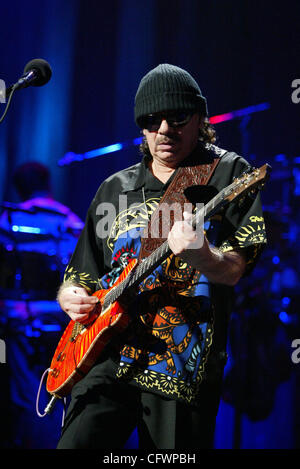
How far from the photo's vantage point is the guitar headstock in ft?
5.05

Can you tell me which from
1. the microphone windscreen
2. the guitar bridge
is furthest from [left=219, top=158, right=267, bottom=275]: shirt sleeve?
the microphone windscreen

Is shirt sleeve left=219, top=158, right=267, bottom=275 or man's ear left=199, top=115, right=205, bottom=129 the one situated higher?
man's ear left=199, top=115, right=205, bottom=129

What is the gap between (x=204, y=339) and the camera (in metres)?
1.59

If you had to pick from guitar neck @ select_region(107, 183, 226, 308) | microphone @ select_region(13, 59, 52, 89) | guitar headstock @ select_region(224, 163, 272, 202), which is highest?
microphone @ select_region(13, 59, 52, 89)

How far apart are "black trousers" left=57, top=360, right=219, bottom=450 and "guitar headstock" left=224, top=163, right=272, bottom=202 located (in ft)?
2.23

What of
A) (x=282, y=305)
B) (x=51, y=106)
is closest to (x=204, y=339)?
(x=282, y=305)

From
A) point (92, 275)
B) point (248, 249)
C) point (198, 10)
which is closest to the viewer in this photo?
point (248, 249)

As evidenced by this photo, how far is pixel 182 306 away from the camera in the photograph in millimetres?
1631

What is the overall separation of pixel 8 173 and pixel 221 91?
1.85 meters

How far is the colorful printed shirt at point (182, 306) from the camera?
1582 mm

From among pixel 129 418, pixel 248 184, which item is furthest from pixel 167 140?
pixel 129 418

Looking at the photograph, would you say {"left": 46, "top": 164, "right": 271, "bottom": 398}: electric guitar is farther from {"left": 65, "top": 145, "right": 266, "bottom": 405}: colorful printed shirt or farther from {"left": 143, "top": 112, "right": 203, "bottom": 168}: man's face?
{"left": 143, "top": 112, "right": 203, "bottom": 168}: man's face
